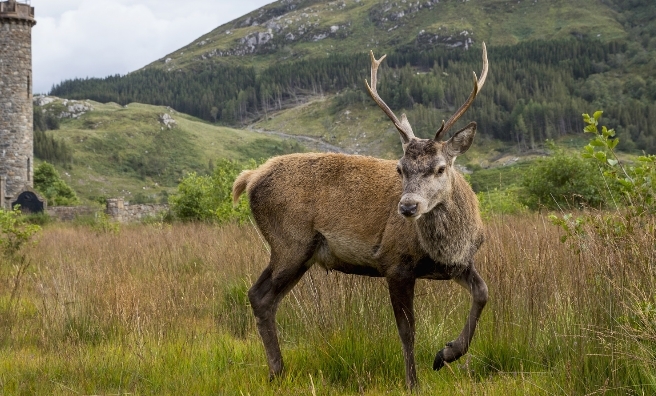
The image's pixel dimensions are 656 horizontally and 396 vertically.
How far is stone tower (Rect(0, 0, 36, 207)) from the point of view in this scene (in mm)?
43219

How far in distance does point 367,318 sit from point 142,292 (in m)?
2.94

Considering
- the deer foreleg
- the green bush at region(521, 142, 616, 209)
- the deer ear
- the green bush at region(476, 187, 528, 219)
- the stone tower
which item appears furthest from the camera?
the stone tower

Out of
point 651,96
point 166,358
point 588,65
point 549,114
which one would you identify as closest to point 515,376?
point 166,358

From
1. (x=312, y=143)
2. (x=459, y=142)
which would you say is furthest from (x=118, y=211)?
(x=312, y=143)

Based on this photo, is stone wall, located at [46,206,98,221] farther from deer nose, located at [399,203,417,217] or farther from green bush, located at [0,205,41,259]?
deer nose, located at [399,203,417,217]

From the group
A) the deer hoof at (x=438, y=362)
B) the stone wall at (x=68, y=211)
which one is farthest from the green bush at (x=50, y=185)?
the deer hoof at (x=438, y=362)

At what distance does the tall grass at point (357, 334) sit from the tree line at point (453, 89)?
82796mm

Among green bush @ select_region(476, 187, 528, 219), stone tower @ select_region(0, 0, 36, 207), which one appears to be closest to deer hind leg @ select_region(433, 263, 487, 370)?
green bush @ select_region(476, 187, 528, 219)

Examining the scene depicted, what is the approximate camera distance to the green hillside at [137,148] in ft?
266

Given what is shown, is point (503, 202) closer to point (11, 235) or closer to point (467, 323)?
point (11, 235)

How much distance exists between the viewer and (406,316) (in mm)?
4879

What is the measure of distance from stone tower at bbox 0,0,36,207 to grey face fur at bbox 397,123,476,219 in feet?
142

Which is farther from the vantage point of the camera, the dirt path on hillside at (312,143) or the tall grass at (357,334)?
the dirt path on hillside at (312,143)

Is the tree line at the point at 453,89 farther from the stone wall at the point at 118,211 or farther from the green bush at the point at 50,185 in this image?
the stone wall at the point at 118,211
